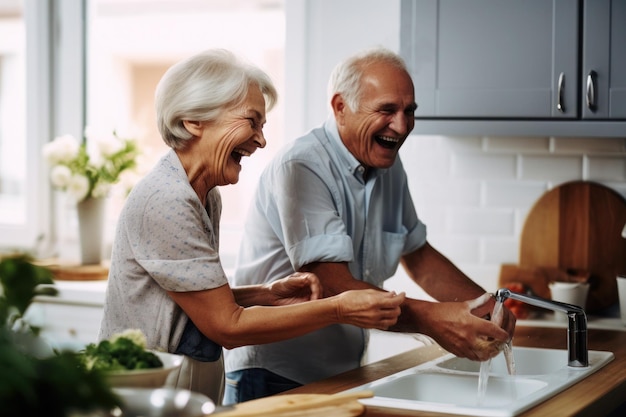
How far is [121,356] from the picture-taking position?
5.19 feet

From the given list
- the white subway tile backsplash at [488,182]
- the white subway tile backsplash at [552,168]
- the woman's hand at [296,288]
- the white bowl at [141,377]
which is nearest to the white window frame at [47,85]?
the white subway tile backsplash at [488,182]

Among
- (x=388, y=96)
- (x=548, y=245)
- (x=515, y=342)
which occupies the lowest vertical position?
(x=515, y=342)

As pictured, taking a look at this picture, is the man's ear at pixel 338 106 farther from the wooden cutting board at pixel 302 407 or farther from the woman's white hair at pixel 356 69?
the wooden cutting board at pixel 302 407

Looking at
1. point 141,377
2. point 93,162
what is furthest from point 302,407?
point 93,162

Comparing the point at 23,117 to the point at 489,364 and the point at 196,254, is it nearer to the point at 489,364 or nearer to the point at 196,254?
the point at 196,254

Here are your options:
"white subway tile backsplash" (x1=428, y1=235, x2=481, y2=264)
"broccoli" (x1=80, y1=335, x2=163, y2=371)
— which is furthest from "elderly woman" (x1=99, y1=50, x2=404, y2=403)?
"white subway tile backsplash" (x1=428, y1=235, x2=481, y2=264)

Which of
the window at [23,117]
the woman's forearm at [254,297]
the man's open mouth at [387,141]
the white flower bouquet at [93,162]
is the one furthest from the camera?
the window at [23,117]

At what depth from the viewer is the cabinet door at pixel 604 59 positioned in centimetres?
304

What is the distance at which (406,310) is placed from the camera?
2.51m

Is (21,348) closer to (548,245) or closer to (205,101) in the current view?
(205,101)

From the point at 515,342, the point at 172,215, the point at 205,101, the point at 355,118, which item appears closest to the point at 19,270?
the point at 172,215

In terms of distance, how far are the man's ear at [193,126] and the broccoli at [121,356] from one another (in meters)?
0.76

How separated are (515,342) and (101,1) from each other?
246 centimetres

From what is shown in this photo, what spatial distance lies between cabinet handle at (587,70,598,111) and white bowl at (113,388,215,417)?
2.00 m
